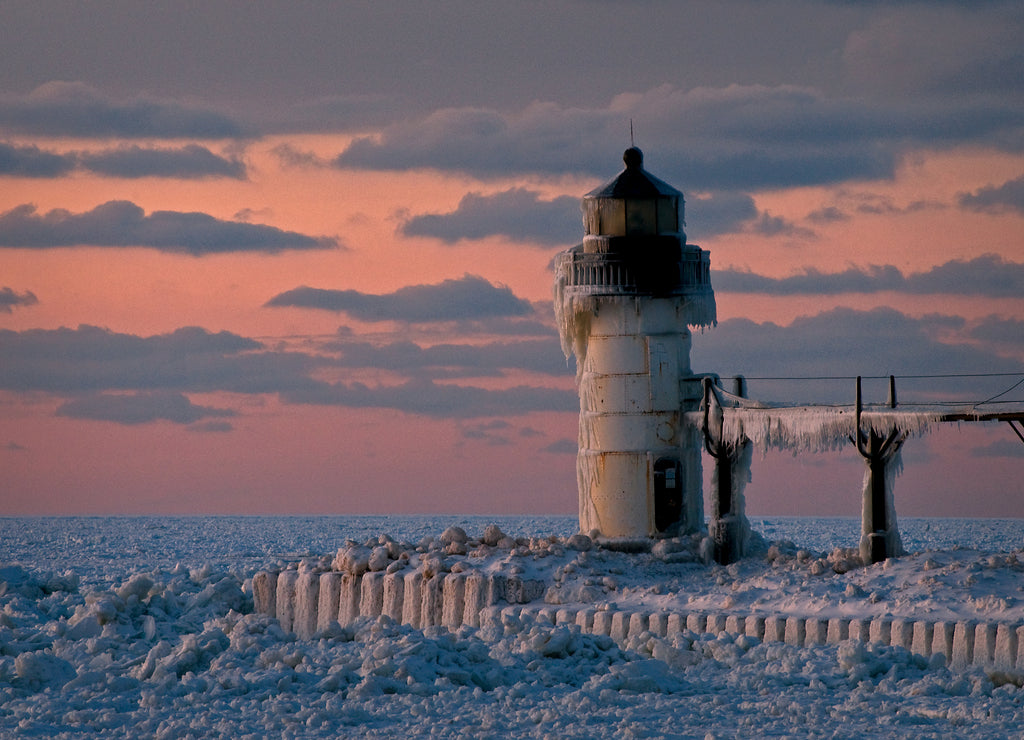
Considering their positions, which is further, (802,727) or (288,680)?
(288,680)

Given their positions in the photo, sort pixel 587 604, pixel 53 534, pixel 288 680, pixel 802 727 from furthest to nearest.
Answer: pixel 53 534
pixel 587 604
pixel 288 680
pixel 802 727

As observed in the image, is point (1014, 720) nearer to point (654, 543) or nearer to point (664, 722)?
point (664, 722)

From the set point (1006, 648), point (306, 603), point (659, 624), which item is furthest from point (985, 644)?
point (306, 603)

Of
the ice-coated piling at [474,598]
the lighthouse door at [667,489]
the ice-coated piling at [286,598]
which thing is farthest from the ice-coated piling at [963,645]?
the ice-coated piling at [286,598]

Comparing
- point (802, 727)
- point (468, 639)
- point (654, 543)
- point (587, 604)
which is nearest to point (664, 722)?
point (802, 727)

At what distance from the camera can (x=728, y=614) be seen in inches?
727

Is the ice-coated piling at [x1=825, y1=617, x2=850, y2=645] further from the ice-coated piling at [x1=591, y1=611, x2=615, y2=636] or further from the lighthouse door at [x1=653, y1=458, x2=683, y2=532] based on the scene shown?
the lighthouse door at [x1=653, y1=458, x2=683, y2=532]

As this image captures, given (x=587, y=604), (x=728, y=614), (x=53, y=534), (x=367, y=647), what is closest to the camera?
(x=367, y=647)

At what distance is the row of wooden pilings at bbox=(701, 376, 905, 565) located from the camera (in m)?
19.5

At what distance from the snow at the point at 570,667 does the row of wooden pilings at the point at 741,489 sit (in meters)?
0.34

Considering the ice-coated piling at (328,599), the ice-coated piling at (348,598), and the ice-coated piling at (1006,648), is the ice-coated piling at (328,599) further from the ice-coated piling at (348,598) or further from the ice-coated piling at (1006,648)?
the ice-coated piling at (1006,648)

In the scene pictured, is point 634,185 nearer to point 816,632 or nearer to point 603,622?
point 603,622

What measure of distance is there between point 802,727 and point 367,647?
4.77 metres

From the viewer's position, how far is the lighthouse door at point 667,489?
21.9 metres
